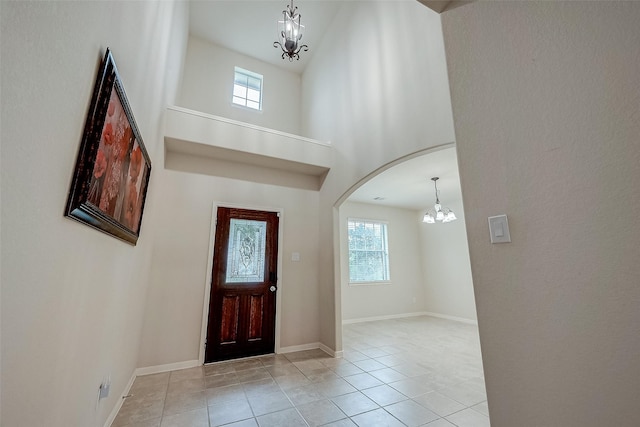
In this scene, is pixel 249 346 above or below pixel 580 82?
below

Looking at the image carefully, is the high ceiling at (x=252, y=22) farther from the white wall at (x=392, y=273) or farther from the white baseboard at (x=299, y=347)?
the white baseboard at (x=299, y=347)

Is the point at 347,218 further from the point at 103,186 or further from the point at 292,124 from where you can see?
the point at 103,186

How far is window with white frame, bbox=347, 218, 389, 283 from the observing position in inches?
246

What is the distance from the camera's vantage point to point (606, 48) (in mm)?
952

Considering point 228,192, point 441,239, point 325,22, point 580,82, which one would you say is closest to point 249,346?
point 228,192

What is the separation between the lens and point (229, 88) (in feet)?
17.0

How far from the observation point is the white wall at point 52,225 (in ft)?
2.58

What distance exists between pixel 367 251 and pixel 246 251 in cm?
351

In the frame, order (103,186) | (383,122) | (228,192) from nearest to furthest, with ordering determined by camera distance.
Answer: (103,186) < (383,122) < (228,192)

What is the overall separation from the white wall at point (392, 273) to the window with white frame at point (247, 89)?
3.03 m

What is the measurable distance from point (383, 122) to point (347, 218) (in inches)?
129

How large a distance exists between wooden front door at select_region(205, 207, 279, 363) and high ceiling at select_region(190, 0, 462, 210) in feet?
7.22

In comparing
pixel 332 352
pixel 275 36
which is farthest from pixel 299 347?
pixel 275 36

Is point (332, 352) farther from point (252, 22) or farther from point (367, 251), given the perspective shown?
point (252, 22)
